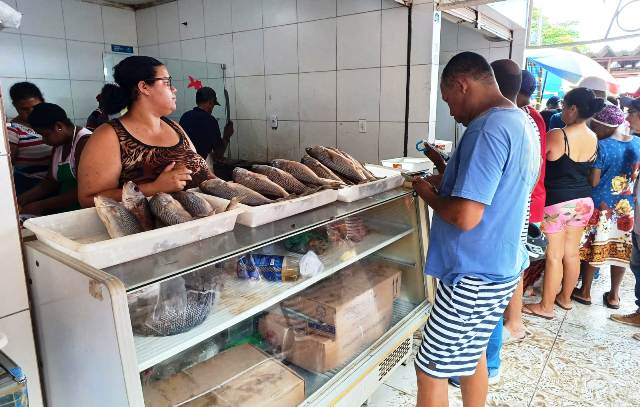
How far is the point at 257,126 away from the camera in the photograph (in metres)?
4.71

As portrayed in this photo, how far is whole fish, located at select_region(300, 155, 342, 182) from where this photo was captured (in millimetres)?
2051

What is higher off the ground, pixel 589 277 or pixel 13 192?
pixel 13 192

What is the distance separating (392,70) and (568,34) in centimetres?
947

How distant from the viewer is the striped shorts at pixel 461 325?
168 cm

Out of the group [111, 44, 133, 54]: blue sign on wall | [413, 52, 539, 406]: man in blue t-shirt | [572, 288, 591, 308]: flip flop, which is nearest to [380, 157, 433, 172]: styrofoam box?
[413, 52, 539, 406]: man in blue t-shirt

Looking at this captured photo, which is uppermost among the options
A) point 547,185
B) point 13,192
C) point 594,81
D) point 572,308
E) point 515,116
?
point 594,81

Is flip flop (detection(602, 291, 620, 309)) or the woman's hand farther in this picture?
flip flop (detection(602, 291, 620, 309))

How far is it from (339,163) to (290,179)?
38cm

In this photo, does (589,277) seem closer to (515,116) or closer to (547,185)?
(547,185)

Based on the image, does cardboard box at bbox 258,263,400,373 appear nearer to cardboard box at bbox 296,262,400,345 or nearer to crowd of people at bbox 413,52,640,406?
cardboard box at bbox 296,262,400,345

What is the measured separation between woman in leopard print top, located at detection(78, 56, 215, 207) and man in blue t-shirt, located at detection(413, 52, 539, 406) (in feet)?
3.55

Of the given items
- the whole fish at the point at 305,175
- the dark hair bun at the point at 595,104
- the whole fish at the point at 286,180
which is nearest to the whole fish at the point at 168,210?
the whole fish at the point at 286,180

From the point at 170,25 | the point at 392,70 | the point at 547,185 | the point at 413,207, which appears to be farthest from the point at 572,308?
the point at 170,25

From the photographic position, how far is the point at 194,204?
1468mm
